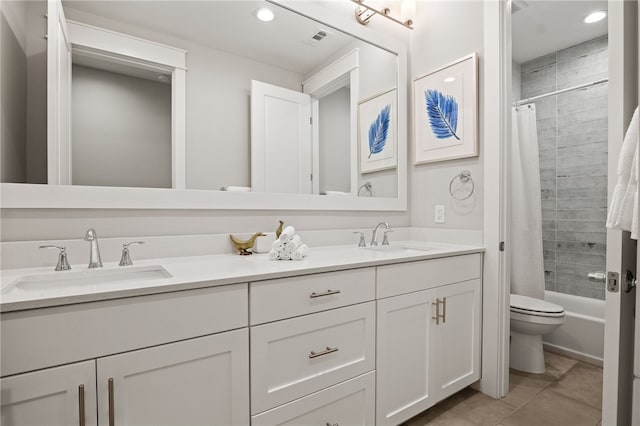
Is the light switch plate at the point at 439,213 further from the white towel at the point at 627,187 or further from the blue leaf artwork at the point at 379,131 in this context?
the white towel at the point at 627,187

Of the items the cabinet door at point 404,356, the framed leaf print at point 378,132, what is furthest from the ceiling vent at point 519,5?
the cabinet door at point 404,356

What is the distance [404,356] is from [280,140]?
125 centimetres

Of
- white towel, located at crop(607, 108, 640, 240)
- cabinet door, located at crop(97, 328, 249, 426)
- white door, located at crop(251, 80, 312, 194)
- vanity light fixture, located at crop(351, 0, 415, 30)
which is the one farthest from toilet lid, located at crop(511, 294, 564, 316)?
vanity light fixture, located at crop(351, 0, 415, 30)

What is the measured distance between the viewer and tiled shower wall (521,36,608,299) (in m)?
2.78

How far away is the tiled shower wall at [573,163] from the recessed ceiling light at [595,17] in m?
0.30

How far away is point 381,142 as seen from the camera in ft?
7.21

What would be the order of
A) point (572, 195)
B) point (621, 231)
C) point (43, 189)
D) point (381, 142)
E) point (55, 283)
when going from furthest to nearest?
point (572, 195) → point (381, 142) → point (43, 189) → point (55, 283) → point (621, 231)

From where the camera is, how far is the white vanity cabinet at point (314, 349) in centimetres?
108

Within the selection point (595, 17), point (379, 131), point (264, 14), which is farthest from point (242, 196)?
point (595, 17)

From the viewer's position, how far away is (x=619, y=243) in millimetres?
940

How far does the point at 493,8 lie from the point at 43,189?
2350 mm

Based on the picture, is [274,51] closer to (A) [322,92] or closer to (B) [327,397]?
(A) [322,92]

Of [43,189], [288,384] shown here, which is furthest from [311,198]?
[43,189]

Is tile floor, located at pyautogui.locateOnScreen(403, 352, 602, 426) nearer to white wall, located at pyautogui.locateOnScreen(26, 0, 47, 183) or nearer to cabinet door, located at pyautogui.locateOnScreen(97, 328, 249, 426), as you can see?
cabinet door, located at pyautogui.locateOnScreen(97, 328, 249, 426)
